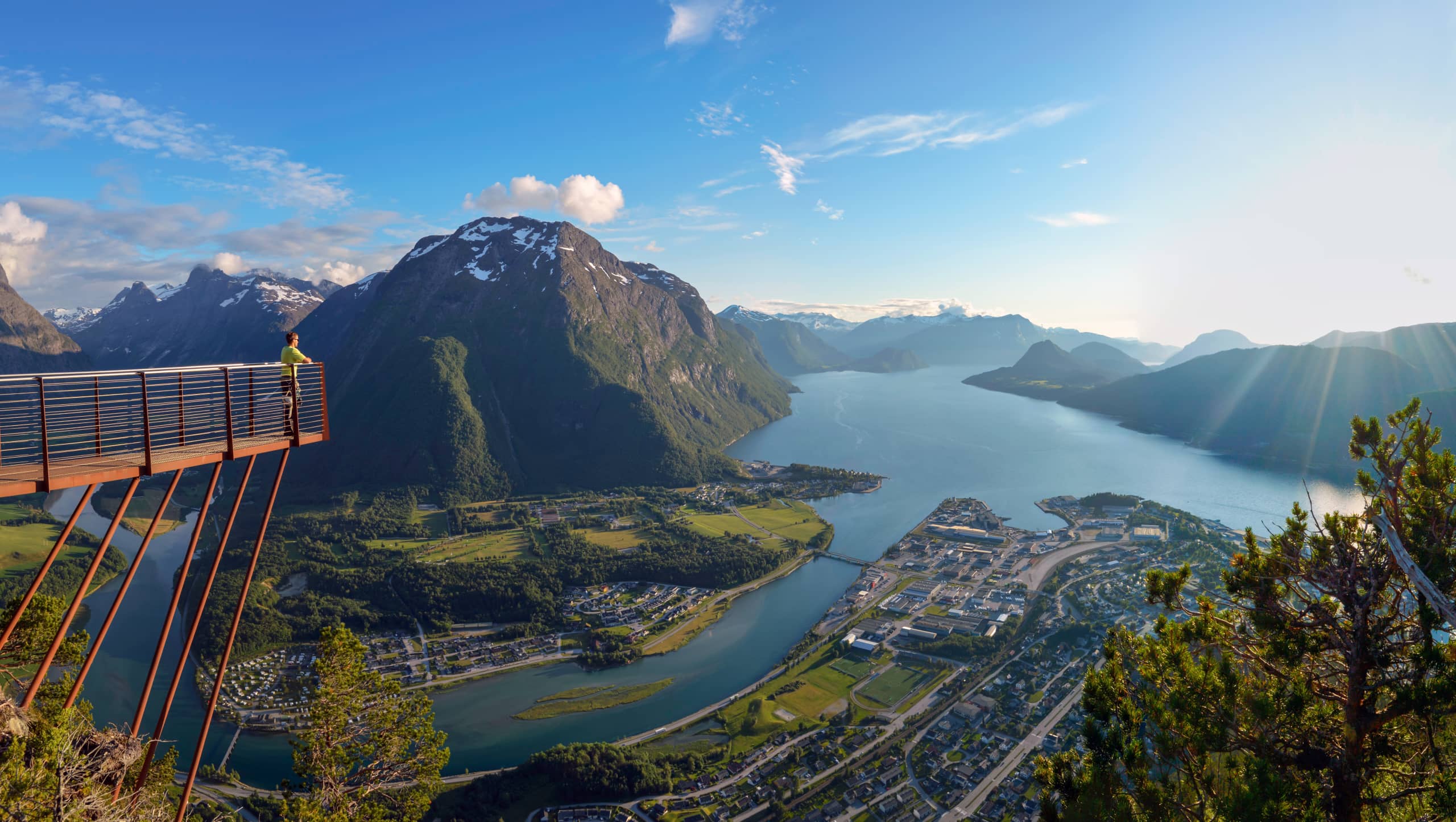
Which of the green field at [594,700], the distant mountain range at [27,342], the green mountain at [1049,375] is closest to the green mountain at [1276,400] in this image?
the green mountain at [1049,375]

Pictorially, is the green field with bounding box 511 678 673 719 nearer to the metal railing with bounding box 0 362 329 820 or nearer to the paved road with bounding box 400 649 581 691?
the paved road with bounding box 400 649 581 691

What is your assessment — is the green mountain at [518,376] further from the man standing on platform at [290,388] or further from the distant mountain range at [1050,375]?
the distant mountain range at [1050,375]

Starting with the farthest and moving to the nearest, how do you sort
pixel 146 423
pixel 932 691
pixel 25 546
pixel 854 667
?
pixel 25 546, pixel 854 667, pixel 932 691, pixel 146 423

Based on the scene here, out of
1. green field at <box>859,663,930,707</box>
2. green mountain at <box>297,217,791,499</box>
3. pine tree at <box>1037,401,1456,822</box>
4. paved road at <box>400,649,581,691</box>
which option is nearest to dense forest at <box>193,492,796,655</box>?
paved road at <box>400,649,581,691</box>

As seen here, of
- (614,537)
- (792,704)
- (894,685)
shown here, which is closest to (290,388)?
(792,704)

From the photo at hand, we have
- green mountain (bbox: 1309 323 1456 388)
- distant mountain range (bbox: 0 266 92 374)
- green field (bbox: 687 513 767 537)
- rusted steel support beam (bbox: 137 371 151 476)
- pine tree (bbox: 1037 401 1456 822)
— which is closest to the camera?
rusted steel support beam (bbox: 137 371 151 476)

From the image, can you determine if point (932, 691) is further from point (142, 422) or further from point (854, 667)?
point (142, 422)

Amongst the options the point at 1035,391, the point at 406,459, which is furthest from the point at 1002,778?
the point at 1035,391
